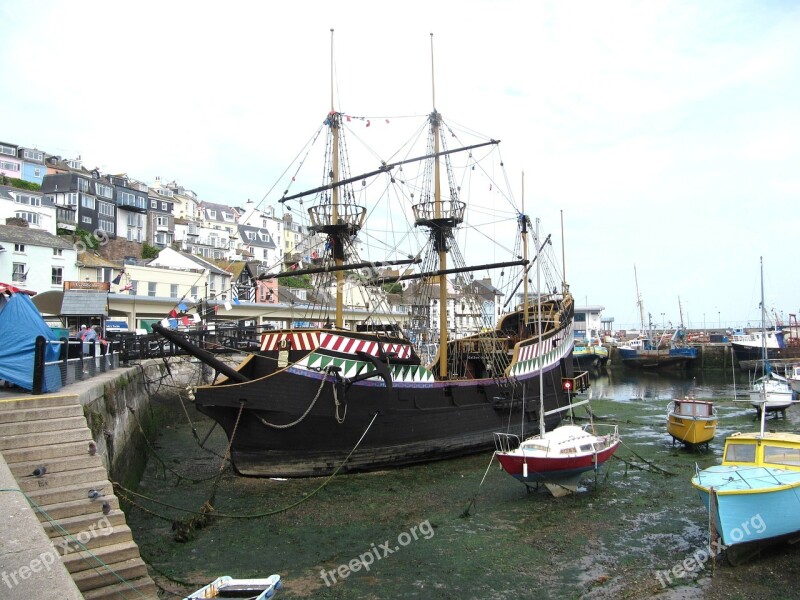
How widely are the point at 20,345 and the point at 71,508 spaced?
18.0 feet

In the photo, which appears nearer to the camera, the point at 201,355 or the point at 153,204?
the point at 201,355

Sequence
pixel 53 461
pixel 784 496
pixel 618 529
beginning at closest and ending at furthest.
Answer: pixel 53 461
pixel 784 496
pixel 618 529

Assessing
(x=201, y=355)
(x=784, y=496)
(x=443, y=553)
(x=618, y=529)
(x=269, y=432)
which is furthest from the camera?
(x=269, y=432)

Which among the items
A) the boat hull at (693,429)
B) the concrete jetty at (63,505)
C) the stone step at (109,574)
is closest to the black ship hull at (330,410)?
the concrete jetty at (63,505)

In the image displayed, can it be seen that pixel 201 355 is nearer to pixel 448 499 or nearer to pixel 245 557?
pixel 245 557

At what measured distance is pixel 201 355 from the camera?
1608cm

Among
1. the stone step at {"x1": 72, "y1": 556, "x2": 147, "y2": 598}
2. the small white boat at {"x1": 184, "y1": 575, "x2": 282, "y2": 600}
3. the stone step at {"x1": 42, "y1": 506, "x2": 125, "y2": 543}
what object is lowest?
the small white boat at {"x1": 184, "y1": 575, "x2": 282, "y2": 600}

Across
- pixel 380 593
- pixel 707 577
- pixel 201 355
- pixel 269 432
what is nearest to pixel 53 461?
pixel 380 593

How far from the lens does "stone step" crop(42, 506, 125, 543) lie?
8.09m

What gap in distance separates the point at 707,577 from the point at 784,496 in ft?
7.05

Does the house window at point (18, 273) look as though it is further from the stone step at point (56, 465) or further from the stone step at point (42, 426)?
the stone step at point (56, 465)

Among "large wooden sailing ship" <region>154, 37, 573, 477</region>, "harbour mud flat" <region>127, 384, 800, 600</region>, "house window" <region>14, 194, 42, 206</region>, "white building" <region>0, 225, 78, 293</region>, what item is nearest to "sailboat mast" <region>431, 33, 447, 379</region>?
"large wooden sailing ship" <region>154, 37, 573, 477</region>

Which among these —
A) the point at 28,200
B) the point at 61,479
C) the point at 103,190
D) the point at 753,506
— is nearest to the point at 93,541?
the point at 61,479

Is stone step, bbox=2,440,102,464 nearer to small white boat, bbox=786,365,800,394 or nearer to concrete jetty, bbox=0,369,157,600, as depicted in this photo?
concrete jetty, bbox=0,369,157,600
